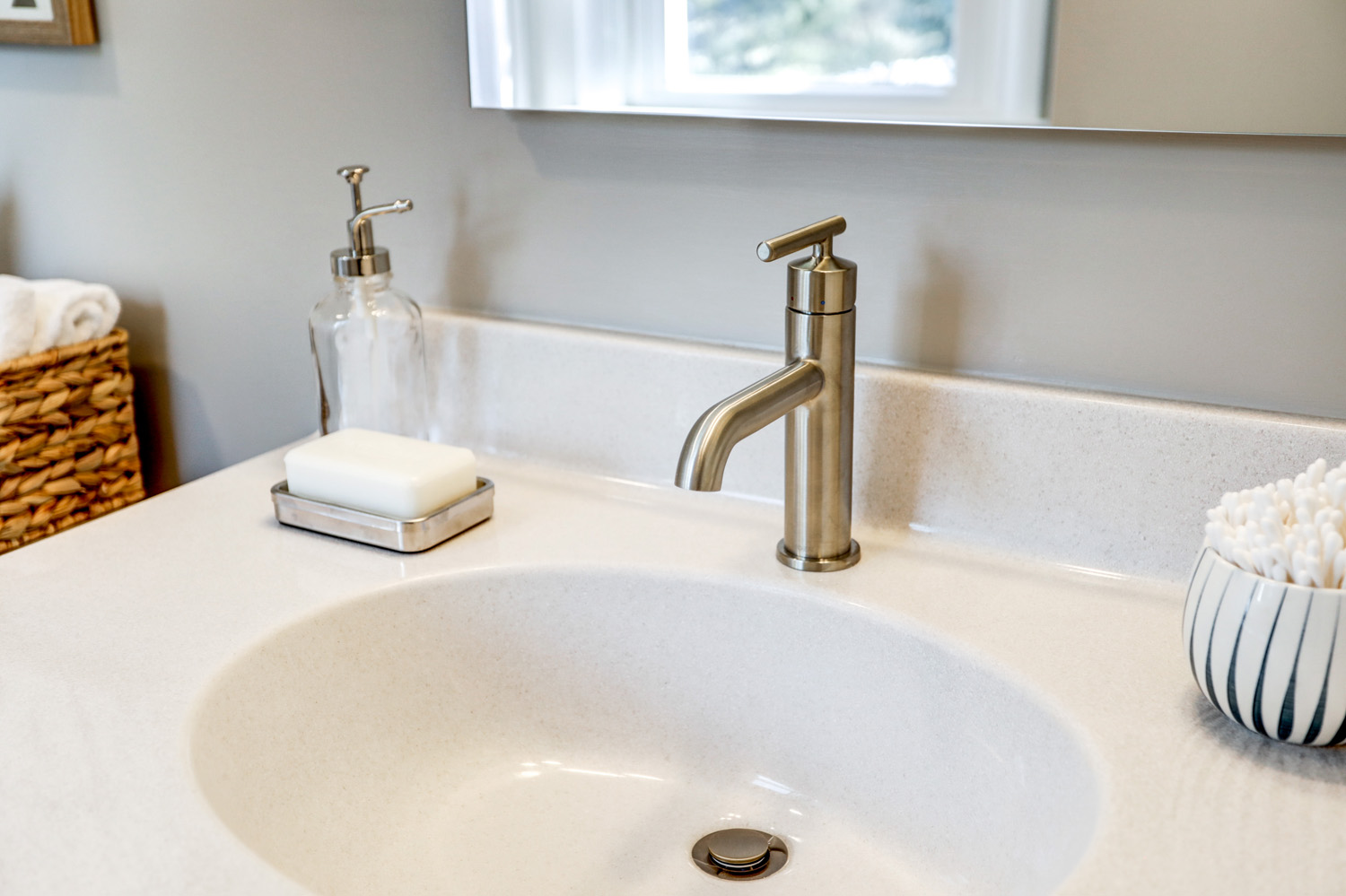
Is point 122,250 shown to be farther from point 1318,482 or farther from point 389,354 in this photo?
point 1318,482

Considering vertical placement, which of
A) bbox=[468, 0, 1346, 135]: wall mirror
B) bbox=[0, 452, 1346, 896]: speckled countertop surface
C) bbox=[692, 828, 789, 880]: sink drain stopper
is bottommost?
bbox=[692, 828, 789, 880]: sink drain stopper

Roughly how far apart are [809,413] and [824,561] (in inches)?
4.2

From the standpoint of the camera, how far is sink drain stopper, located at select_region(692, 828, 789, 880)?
2.35 feet

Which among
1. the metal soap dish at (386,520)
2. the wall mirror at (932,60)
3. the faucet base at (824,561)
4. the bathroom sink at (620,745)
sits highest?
the wall mirror at (932,60)

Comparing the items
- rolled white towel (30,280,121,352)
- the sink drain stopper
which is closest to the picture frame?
rolled white towel (30,280,121,352)

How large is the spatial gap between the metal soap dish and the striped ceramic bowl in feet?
1.65

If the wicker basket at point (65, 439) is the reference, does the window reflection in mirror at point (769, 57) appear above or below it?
above

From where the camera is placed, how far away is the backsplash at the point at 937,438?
741mm

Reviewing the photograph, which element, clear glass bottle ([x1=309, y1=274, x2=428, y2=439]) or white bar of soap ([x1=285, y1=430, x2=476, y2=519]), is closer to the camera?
white bar of soap ([x1=285, y1=430, x2=476, y2=519])

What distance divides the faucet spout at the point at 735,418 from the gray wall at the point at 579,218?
0.12m

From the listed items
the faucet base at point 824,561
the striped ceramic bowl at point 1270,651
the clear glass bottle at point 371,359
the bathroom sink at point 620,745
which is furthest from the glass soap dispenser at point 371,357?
the striped ceramic bowl at point 1270,651

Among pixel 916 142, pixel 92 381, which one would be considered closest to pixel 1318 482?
pixel 916 142

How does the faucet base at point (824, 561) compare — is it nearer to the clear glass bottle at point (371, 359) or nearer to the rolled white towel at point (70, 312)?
the clear glass bottle at point (371, 359)

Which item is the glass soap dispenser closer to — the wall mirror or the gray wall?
the gray wall
